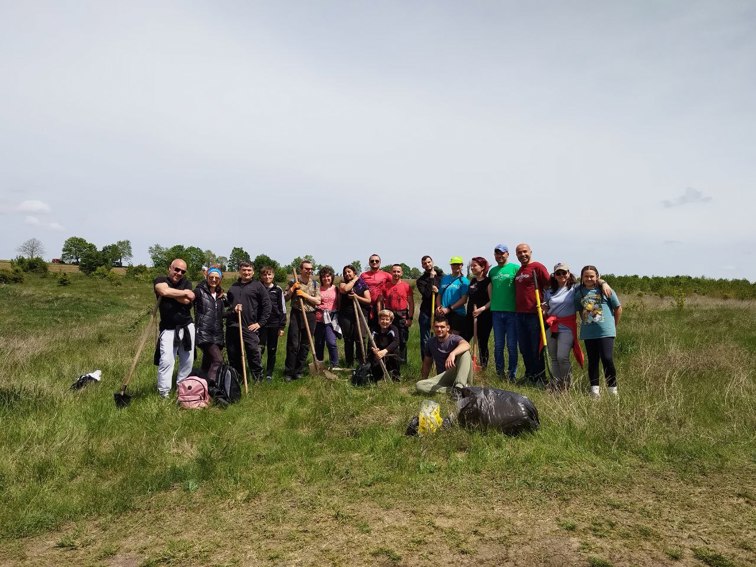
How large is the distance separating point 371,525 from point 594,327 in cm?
397

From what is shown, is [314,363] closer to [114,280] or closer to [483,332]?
[483,332]

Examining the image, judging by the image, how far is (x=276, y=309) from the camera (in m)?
8.06

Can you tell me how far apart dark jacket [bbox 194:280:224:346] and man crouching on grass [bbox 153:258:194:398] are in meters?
0.13

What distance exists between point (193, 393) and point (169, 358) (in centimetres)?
62

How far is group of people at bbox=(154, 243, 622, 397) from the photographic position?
640 centimetres

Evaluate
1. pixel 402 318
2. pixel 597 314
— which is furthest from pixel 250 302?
pixel 597 314

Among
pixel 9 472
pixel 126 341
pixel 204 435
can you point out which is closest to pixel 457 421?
pixel 204 435

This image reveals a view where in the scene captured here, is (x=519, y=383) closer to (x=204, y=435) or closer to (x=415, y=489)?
(x=415, y=489)

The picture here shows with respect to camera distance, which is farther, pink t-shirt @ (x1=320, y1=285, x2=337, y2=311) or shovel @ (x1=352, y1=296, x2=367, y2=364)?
pink t-shirt @ (x1=320, y1=285, x2=337, y2=311)

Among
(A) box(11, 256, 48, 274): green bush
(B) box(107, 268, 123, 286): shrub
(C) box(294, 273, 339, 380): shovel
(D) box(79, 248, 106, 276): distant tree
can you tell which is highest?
(D) box(79, 248, 106, 276): distant tree

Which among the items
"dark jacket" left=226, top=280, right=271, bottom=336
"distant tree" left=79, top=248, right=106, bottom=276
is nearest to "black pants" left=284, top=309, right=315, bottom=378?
"dark jacket" left=226, top=280, right=271, bottom=336

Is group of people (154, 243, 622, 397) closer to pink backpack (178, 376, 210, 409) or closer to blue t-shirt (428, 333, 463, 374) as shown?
blue t-shirt (428, 333, 463, 374)

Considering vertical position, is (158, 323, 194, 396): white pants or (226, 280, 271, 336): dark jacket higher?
(226, 280, 271, 336): dark jacket

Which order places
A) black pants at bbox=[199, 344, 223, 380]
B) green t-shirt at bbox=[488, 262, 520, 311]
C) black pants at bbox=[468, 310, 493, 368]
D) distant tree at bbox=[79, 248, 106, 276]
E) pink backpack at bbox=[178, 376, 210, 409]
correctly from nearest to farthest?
pink backpack at bbox=[178, 376, 210, 409], black pants at bbox=[199, 344, 223, 380], green t-shirt at bbox=[488, 262, 520, 311], black pants at bbox=[468, 310, 493, 368], distant tree at bbox=[79, 248, 106, 276]
